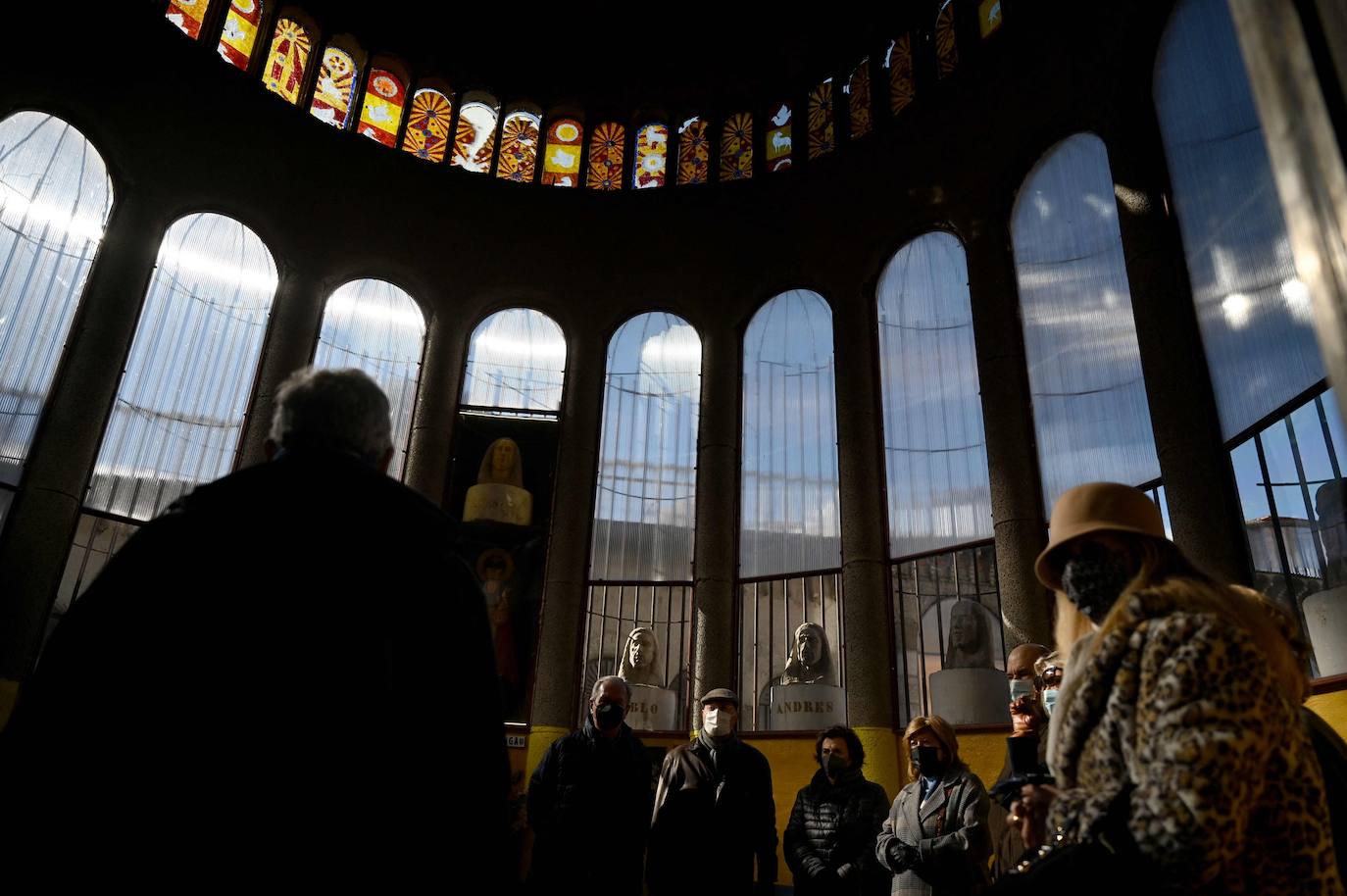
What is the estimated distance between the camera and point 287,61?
1086cm

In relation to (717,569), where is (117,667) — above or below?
below

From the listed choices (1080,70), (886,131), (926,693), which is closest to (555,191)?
(886,131)

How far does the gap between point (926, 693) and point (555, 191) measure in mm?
7535

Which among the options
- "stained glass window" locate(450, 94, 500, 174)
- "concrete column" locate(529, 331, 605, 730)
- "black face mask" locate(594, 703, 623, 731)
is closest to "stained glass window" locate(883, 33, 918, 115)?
"concrete column" locate(529, 331, 605, 730)

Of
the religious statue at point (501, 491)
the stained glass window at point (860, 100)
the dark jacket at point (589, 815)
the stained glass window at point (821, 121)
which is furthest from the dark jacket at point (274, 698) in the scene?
the stained glass window at point (821, 121)

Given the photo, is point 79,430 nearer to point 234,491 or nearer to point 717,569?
point 717,569

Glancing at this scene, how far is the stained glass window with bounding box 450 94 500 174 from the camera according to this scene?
1177 cm

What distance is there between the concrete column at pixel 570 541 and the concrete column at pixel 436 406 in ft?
4.10

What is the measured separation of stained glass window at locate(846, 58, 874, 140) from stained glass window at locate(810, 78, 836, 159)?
0.86 feet

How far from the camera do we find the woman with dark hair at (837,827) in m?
4.26

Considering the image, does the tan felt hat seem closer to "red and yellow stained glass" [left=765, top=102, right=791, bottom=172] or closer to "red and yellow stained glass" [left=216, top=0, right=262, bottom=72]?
"red and yellow stained glass" [left=765, top=102, right=791, bottom=172]

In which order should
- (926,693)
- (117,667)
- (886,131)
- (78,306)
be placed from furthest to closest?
(886,131), (78,306), (926,693), (117,667)

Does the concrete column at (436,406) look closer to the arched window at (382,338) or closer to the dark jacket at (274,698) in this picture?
the arched window at (382,338)

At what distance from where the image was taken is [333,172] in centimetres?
1073
